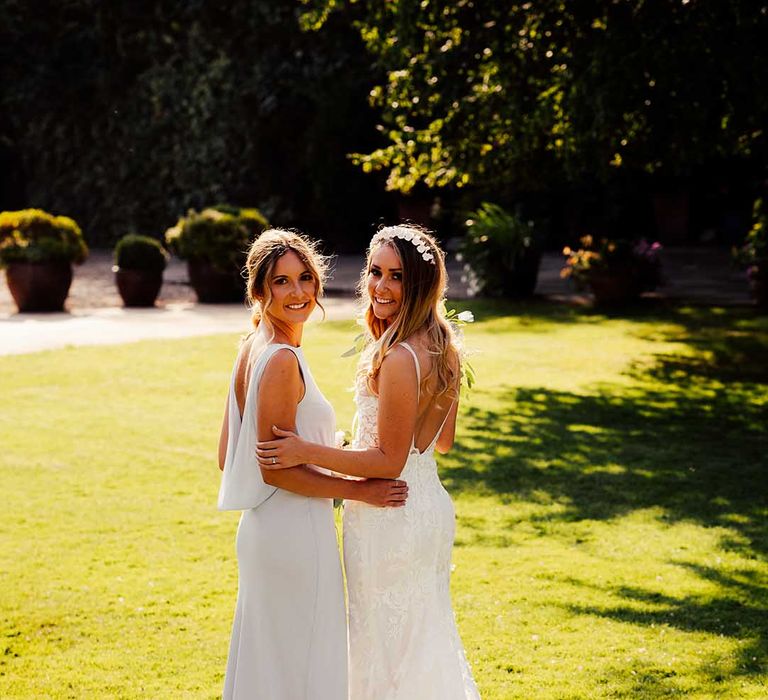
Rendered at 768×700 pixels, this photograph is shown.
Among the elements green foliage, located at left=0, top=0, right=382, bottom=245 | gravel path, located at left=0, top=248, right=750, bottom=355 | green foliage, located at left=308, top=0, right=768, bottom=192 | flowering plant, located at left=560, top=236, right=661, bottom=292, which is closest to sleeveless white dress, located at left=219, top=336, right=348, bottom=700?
green foliage, located at left=308, top=0, right=768, bottom=192

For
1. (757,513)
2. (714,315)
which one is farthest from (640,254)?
(757,513)

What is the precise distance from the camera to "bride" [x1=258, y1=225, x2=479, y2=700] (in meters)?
3.29

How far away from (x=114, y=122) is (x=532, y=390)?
21.8m

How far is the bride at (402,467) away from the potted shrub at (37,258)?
602 inches

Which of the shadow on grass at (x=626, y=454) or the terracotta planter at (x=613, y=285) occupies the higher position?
the terracotta planter at (x=613, y=285)

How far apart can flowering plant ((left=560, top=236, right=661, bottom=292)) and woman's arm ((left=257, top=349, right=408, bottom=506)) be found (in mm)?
14370

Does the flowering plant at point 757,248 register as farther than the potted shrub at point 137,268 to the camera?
No

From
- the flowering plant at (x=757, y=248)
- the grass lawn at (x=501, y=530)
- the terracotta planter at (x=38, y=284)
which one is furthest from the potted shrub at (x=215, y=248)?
the flowering plant at (x=757, y=248)

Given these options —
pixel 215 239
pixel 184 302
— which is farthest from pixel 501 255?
pixel 184 302

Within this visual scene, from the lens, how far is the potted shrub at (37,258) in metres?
17.9

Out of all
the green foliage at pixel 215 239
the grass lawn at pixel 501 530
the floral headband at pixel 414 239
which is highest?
the floral headband at pixel 414 239

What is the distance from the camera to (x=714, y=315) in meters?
16.2

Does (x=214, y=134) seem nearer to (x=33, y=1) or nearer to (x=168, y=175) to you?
(x=168, y=175)

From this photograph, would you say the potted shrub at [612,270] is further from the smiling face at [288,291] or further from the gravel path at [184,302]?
the smiling face at [288,291]
